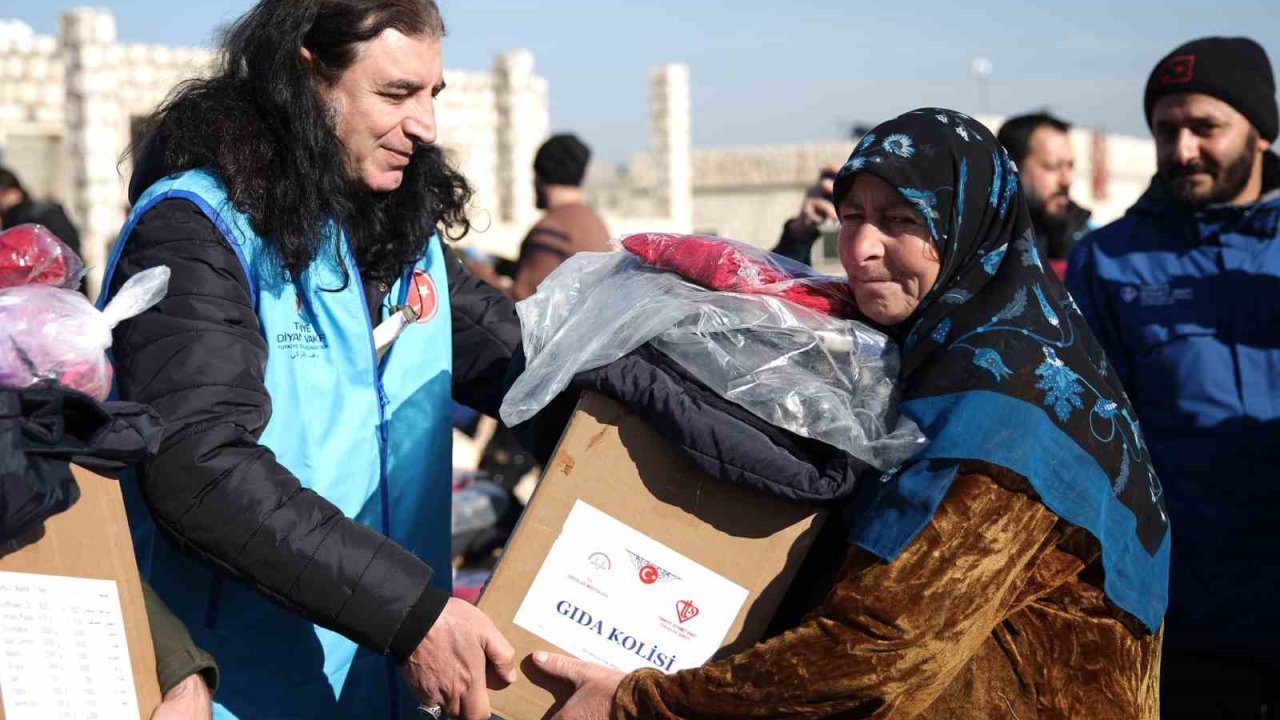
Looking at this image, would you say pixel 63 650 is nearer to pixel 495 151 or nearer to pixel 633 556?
pixel 633 556

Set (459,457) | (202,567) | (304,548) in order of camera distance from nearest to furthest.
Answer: (304,548) → (202,567) → (459,457)

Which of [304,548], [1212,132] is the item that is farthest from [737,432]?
[1212,132]

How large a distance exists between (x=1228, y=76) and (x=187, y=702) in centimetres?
305

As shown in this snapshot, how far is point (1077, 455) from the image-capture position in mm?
2066

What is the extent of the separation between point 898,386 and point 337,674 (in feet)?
3.77

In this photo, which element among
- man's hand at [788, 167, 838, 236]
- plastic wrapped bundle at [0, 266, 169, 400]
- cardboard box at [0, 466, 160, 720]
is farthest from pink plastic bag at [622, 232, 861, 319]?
man's hand at [788, 167, 838, 236]

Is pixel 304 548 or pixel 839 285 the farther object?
pixel 839 285

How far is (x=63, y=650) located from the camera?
6.26ft

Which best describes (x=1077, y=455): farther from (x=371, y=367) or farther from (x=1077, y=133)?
(x=1077, y=133)

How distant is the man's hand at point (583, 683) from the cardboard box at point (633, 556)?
2 cm

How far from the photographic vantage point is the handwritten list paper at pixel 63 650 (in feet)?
6.11

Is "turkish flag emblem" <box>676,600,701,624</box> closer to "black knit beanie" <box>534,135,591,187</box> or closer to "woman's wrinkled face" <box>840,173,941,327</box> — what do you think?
"woman's wrinkled face" <box>840,173,941,327</box>

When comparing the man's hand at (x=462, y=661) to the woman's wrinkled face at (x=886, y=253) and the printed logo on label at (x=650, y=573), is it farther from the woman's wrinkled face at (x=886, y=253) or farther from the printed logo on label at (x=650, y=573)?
the woman's wrinkled face at (x=886, y=253)

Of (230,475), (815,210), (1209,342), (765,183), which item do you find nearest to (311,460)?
(230,475)
